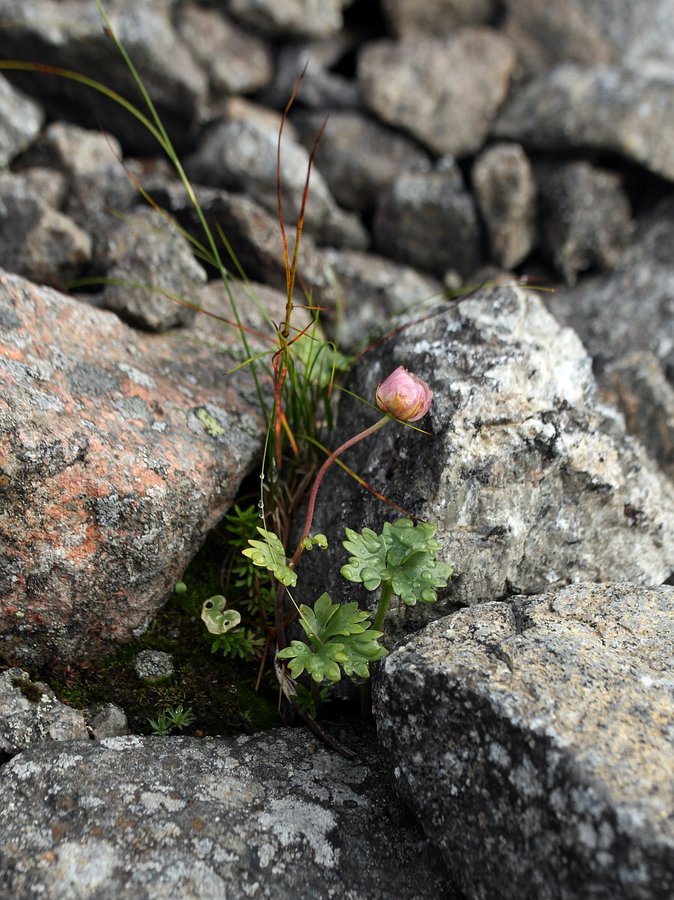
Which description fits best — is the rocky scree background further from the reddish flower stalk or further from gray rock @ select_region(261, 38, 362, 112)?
the reddish flower stalk

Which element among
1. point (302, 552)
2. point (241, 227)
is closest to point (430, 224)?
point (241, 227)

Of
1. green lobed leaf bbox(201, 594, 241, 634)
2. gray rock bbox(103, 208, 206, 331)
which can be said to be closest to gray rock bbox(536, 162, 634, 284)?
gray rock bbox(103, 208, 206, 331)

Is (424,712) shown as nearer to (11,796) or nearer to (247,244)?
(11,796)

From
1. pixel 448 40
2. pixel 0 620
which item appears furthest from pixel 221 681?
pixel 448 40

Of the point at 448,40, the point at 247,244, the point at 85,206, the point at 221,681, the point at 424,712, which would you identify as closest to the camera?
the point at 424,712

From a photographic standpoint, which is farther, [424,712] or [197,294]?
[197,294]

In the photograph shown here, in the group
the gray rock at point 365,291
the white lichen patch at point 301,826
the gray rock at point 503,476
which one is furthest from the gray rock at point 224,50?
the white lichen patch at point 301,826
